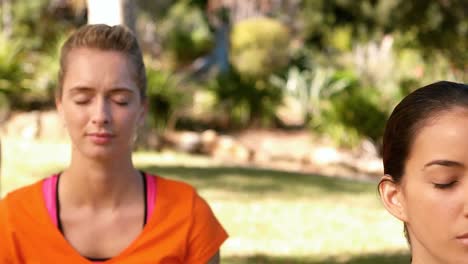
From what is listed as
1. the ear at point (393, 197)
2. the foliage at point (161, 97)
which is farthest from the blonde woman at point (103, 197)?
the foliage at point (161, 97)

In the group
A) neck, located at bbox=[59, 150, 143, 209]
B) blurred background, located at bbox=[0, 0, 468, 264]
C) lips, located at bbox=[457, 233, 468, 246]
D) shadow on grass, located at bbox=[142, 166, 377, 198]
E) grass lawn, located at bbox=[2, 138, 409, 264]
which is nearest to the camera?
lips, located at bbox=[457, 233, 468, 246]

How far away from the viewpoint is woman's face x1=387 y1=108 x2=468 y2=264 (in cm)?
203

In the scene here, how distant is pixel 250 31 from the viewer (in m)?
25.4

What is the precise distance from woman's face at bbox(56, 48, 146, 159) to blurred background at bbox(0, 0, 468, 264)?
3.69 metres

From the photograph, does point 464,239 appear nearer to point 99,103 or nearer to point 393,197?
point 393,197

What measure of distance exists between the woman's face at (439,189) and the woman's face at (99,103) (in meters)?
0.99

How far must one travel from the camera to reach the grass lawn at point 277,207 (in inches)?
272

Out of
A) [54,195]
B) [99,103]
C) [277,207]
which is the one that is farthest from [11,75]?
[99,103]

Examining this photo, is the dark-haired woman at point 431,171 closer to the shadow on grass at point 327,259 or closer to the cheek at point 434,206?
the cheek at point 434,206

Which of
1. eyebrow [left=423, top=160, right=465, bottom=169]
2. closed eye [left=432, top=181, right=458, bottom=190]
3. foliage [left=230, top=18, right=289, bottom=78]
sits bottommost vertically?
closed eye [left=432, top=181, right=458, bottom=190]

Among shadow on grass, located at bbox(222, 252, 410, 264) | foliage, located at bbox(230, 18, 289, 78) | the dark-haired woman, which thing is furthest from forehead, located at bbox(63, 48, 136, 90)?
foliage, located at bbox(230, 18, 289, 78)

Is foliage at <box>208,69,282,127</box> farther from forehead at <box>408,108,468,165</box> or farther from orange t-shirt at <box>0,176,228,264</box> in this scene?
forehead at <box>408,108,468,165</box>

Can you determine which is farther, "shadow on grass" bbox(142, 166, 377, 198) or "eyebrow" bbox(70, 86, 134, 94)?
"shadow on grass" bbox(142, 166, 377, 198)

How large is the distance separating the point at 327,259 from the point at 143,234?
4035mm
